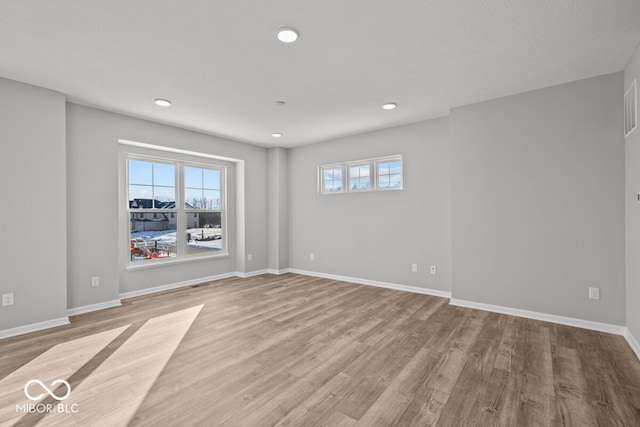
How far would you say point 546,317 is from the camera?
3.34 m

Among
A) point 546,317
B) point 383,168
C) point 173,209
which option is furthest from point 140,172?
point 546,317

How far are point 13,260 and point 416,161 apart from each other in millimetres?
5178

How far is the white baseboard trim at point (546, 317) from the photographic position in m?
3.01

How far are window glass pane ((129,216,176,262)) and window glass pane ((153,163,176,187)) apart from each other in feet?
1.75

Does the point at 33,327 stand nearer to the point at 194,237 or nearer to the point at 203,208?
the point at 194,237

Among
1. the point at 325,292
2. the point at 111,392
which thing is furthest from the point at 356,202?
the point at 111,392

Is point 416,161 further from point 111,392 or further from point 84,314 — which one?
point 84,314

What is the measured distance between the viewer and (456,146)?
398cm

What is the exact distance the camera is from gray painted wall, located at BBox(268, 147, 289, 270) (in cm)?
618

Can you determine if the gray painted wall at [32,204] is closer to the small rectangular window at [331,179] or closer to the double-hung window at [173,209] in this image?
the double-hung window at [173,209]

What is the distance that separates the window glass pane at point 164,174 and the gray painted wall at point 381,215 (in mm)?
2309

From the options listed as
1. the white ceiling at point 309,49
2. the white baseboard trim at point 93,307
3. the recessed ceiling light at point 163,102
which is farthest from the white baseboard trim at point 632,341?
the white baseboard trim at point 93,307

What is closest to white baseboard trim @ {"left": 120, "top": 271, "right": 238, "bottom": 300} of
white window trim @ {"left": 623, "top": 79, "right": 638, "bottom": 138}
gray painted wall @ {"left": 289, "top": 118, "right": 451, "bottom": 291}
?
gray painted wall @ {"left": 289, "top": 118, "right": 451, "bottom": 291}

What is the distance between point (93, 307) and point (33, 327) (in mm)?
681
